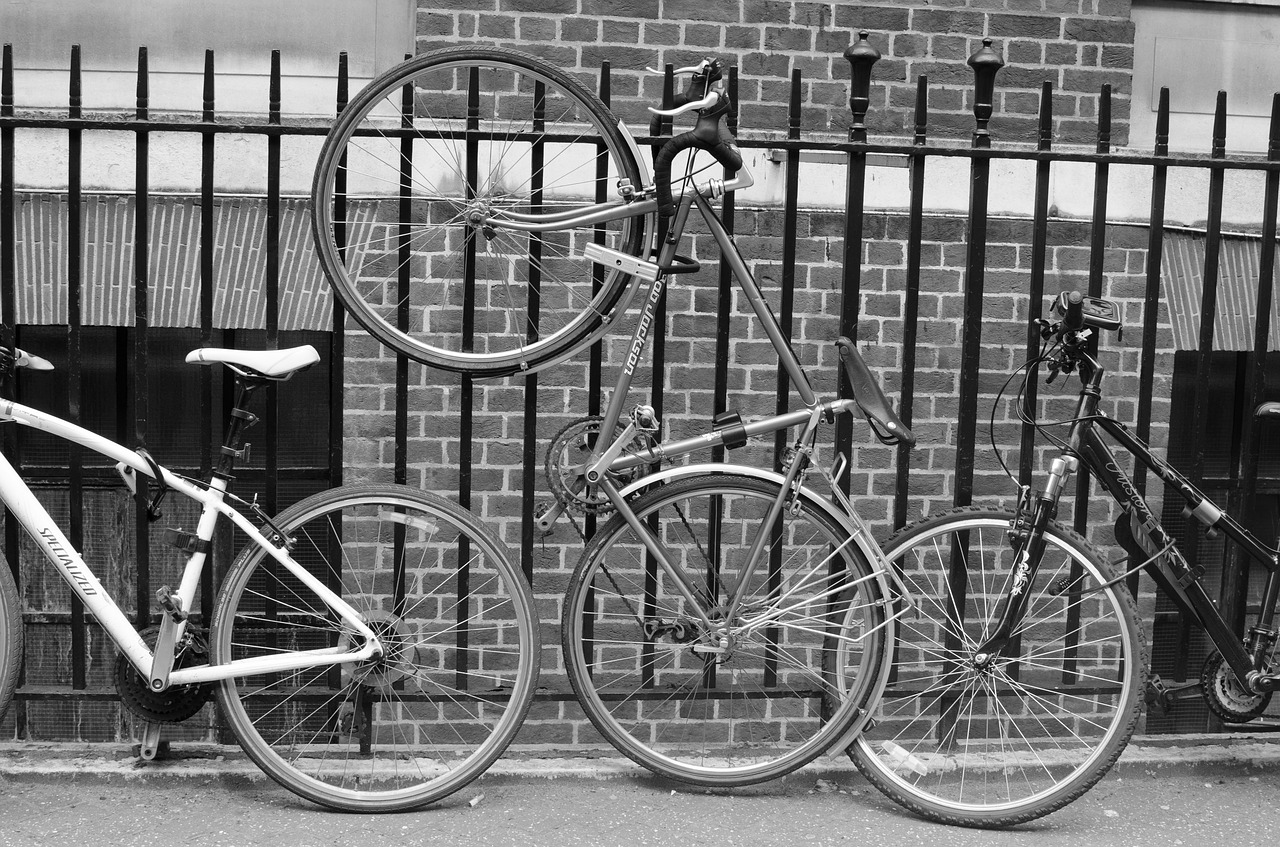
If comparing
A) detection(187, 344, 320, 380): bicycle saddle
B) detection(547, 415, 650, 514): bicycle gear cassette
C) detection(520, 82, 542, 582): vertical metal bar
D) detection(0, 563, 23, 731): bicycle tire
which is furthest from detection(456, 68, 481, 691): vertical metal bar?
detection(0, 563, 23, 731): bicycle tire

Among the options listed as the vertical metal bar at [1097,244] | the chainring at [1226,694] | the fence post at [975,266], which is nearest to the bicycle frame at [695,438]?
the fence post at [975,266]

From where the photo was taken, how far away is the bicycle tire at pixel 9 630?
291 centimetres

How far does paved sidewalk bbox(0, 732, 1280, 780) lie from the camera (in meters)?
Result: 3.13

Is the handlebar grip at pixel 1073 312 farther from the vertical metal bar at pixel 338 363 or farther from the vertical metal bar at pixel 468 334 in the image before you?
the vertical metal bar at pixel 338 363

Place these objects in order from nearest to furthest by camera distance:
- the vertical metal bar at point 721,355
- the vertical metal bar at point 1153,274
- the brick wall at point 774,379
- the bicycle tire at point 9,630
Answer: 1. the bicycle tire at point 9,630
2. the vertical metal bar at point 721,355
3. the vertical metal bar at point 1153,274
4. the brick wall at point 774,379

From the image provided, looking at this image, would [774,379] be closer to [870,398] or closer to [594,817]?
[870,398]

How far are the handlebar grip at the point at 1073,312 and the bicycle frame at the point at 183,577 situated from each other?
183cm

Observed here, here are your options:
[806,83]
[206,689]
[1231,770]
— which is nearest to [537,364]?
[206,689]

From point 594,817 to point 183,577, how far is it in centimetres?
113

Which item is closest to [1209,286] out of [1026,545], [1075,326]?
[1075,326]

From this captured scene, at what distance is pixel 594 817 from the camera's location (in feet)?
9.86

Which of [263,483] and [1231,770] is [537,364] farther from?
[1231,770]

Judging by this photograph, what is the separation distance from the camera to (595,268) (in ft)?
10.4

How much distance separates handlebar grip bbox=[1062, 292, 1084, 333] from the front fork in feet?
1.05
